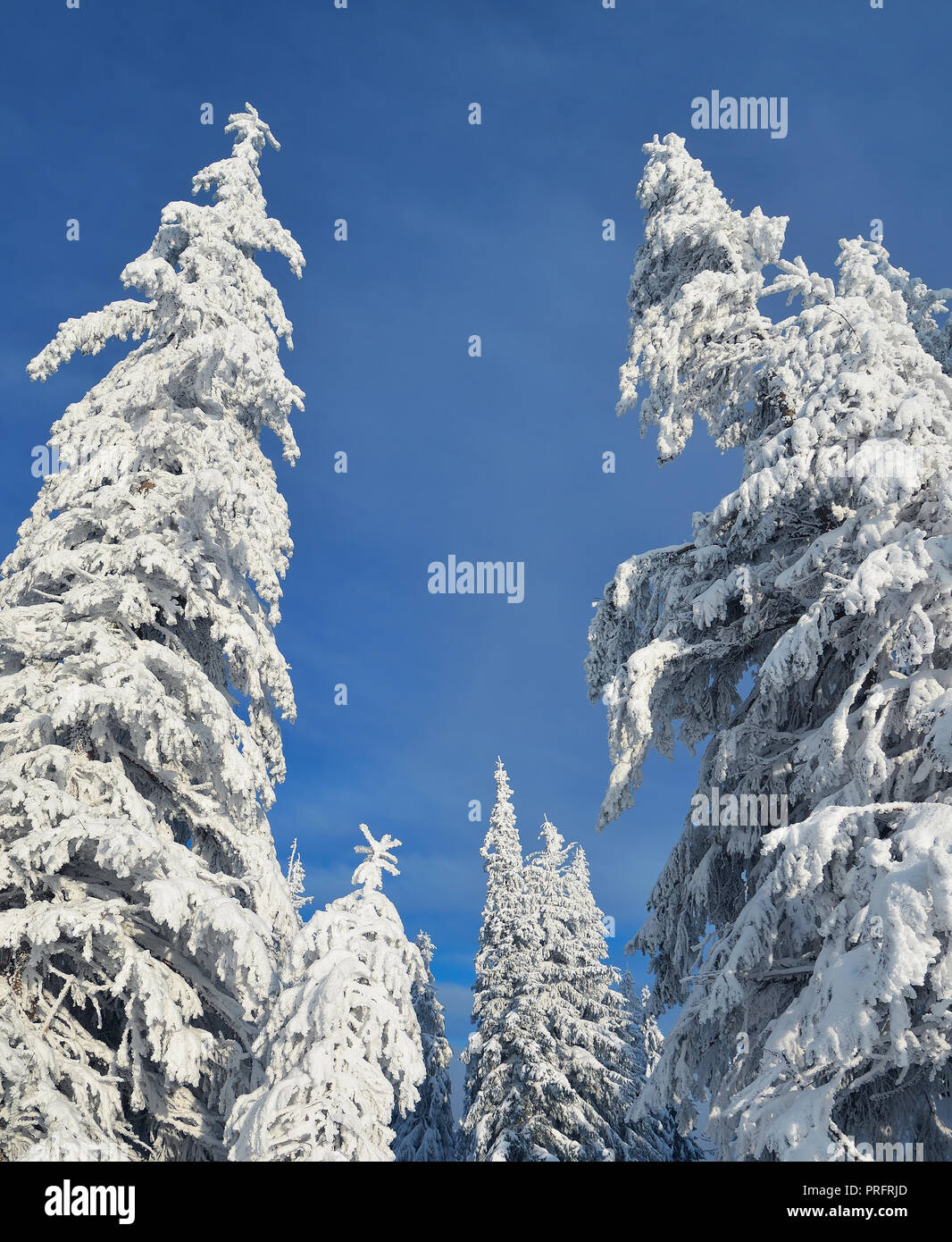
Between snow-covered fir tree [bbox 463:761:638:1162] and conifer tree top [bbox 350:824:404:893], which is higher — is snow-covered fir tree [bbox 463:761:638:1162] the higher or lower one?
the lower one

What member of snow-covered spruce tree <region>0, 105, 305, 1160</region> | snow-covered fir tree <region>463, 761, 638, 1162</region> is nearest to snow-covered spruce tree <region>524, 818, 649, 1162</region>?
snow-covered fir tree <region>463, 761, 638, 1162</region>

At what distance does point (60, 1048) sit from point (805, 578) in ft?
29.3

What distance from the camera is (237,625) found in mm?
11094

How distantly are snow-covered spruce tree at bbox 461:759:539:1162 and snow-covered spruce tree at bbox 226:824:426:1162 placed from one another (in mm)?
A: 15770

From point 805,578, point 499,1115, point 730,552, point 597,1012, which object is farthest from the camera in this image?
point 597,1012

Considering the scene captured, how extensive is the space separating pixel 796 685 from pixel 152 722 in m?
7.46

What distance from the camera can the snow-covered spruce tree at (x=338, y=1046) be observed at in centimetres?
682

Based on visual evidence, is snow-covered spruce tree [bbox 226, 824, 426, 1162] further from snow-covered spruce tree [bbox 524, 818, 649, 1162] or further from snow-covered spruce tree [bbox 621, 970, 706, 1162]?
snow-covered spruce tree [bbox 621, 970, 706, 1162]

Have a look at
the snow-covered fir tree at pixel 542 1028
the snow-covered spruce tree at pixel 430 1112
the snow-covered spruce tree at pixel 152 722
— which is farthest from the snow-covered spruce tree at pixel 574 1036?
the snow-covered spruce tree at pixel 152 722

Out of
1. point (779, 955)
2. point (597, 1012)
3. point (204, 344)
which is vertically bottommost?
point (597, 1012)

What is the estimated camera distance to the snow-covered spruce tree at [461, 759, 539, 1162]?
22000 millimetres

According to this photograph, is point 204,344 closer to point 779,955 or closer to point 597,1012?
point 779,955
